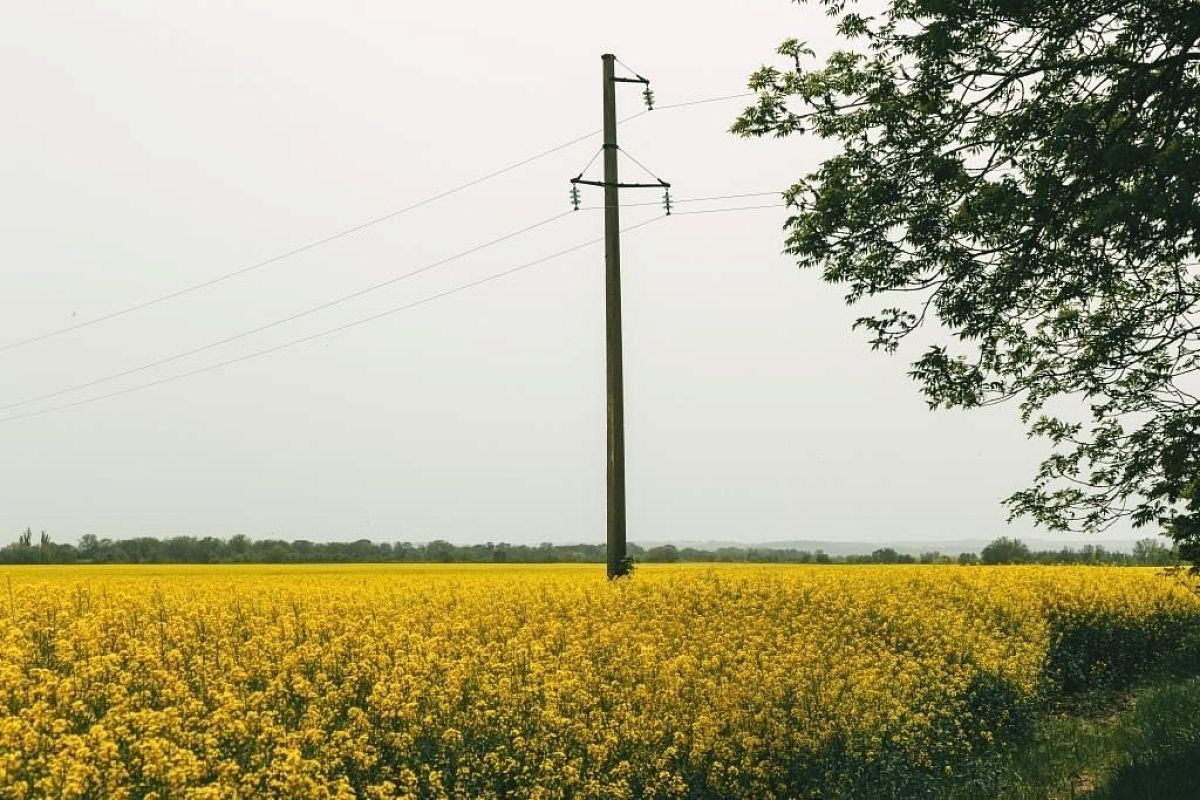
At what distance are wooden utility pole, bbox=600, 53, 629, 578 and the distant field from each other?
1715 mm

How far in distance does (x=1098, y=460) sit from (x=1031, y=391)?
171 centimetres

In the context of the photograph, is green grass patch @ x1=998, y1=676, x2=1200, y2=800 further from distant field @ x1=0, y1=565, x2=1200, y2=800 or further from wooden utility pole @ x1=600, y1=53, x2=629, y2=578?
wooden utility pole @ x1=600, y1=53, x2=629, y2=578

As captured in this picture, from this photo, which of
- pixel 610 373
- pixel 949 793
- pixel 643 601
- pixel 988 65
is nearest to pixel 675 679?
pixel 949 793

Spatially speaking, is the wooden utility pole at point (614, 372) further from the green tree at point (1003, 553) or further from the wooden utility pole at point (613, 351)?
the green tree at point (1003, 553)

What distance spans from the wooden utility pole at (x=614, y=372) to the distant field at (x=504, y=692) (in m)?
1.72

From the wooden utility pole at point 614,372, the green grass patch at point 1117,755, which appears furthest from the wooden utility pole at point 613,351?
the green grass patch at point 1117,755

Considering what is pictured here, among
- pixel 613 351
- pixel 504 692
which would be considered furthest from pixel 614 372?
pixel 504 692

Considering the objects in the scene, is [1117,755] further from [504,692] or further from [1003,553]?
[1003,553]

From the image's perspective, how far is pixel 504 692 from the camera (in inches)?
399

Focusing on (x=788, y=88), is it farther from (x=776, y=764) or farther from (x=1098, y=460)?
(x=776, y=764)

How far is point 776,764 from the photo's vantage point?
10.8 metres

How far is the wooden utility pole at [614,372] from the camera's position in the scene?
63.7 feet

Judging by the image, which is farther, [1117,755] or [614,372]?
[614,372]

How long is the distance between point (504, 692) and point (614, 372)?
33.6ft
